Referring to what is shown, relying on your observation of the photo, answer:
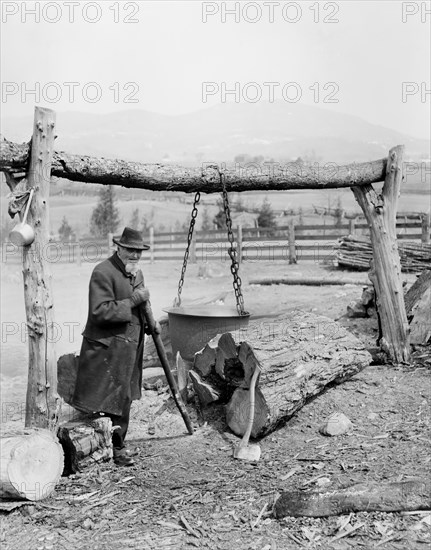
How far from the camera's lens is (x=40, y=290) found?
16.2 feet

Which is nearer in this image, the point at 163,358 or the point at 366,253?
the point at 163,358

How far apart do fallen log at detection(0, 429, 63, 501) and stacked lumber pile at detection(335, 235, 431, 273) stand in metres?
12.1

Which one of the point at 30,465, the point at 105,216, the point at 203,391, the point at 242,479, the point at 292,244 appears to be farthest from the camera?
the point at 105,216

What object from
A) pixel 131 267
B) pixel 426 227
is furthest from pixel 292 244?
pixel 131 267

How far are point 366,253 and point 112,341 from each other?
12955mm

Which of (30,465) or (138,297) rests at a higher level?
(138,297)

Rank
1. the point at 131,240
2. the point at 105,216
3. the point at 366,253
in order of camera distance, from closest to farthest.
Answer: the point at 131,240 < the point at 366,253 < the point at 105,216

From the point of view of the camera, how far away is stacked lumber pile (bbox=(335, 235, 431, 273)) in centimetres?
1504

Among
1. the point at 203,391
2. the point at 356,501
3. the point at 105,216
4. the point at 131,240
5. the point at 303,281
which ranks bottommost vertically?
the point at 356,501

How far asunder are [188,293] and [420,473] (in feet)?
36.3

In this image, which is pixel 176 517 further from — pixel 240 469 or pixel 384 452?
pixel 384 452

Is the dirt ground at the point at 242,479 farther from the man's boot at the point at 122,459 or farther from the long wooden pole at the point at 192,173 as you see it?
the long wooden pole at the point at 192,173

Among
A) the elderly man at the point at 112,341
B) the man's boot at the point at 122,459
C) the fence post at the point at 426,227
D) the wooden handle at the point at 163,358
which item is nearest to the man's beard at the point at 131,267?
the elderly man at the point at 112,341

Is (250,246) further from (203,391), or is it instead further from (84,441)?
(84,441)
